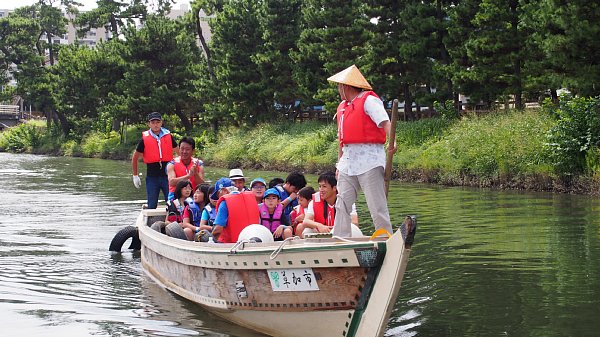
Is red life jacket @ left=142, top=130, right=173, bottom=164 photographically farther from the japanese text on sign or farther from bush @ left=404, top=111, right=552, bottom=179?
bush @ left=404, top=111, right=552, bottom=179

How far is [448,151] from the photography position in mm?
28422

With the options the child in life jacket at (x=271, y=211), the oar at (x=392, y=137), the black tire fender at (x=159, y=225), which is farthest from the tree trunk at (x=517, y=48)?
the oar at (x=392, y=137)

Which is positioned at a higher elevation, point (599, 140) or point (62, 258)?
point (599, 140)

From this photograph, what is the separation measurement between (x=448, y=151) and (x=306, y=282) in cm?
2099

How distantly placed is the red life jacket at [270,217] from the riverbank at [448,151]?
13077 millimetres

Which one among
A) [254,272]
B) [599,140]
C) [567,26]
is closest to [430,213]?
[599,140]

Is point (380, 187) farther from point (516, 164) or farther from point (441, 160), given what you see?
point (441, 160)

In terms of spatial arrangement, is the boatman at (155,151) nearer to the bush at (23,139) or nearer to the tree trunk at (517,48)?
the tree trunk at (517,48)

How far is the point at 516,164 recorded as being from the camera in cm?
2481

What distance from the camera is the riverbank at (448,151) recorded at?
78.6 ft

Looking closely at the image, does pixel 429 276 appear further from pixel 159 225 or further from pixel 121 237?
pixel 121 237

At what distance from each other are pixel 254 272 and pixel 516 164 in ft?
57.4

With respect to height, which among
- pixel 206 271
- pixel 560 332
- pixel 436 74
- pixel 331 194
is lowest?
pixel 560 332

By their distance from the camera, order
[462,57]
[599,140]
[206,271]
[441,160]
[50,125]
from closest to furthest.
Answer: [206,271] < [599,140] < [441,160] < [462,57] < [50,125]
